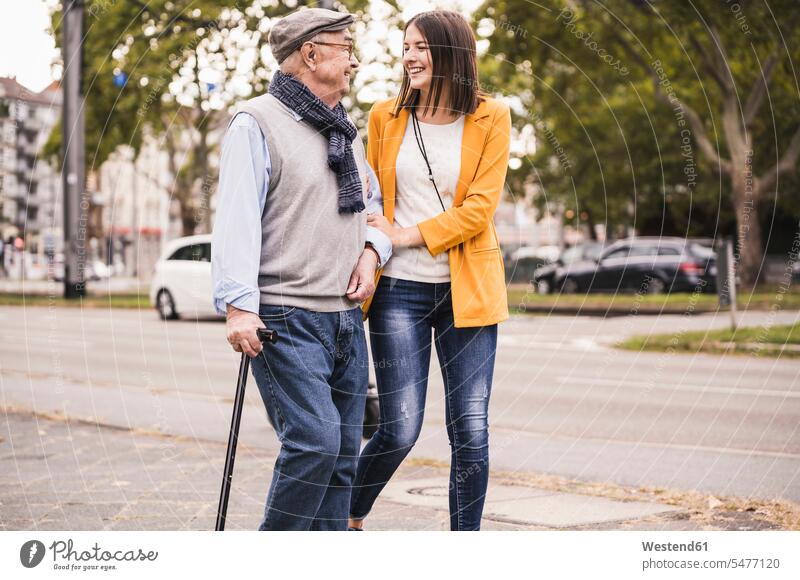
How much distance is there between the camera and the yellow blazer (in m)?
4.05

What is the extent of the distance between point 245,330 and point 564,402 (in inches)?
276

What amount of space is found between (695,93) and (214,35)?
86.4 feet

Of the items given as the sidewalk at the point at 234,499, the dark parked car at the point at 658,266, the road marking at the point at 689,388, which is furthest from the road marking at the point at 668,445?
the dark parked car at the point at 658,266

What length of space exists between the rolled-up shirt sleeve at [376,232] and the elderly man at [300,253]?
8 cm

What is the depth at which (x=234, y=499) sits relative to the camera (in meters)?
5.71

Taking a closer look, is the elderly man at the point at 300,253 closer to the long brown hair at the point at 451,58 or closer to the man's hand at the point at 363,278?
the man's hand at the point at 363,278

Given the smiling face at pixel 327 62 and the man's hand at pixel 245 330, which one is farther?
the smiling face at pixel 327 62

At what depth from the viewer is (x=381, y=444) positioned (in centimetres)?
427

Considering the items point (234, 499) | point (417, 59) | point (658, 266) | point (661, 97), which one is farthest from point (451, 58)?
point (658, 266)

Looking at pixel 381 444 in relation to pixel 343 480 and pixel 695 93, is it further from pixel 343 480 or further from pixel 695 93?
pixel 695 93

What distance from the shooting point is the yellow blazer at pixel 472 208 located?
4.05 meters
